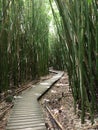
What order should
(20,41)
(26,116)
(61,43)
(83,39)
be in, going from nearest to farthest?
(83,39) < (26,116) < (61,43) < (20,41)

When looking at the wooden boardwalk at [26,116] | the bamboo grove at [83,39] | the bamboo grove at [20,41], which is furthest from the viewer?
the bamboo grove at [20,41]

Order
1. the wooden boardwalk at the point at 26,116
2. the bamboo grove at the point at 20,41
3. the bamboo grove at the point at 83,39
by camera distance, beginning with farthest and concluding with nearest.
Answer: the bamboo grove at the point at 20,41
the wooden boardwalk at the point at 26,116
the bamboo grove at the point at 83,39

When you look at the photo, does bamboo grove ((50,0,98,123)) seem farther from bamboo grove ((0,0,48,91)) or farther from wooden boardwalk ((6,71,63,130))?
bamboo grove ((0,0,48,91))

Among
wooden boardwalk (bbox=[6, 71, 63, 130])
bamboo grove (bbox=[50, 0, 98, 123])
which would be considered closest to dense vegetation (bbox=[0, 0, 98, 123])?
bamboo grove (bbox=[50, 0, 98, 123])

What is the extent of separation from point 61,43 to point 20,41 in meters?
3.48

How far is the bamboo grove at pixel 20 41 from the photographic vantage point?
5375mm

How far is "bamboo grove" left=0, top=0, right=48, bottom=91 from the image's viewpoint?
5.38 metres

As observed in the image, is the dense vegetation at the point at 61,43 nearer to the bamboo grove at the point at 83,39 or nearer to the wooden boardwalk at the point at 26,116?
the bamboo grove at the point at 83,39

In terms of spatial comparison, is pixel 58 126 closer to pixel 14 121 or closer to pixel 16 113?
pixel 14 121

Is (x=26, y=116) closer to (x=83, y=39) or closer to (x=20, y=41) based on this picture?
(x=83, y=39)

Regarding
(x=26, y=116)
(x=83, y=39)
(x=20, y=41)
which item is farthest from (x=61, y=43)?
(x=20, y=41)

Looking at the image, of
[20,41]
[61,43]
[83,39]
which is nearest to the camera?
[83,39]

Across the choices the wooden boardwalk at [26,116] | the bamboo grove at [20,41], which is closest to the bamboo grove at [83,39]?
the wooden boardwalk at [26,116]

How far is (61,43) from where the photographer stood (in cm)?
413
